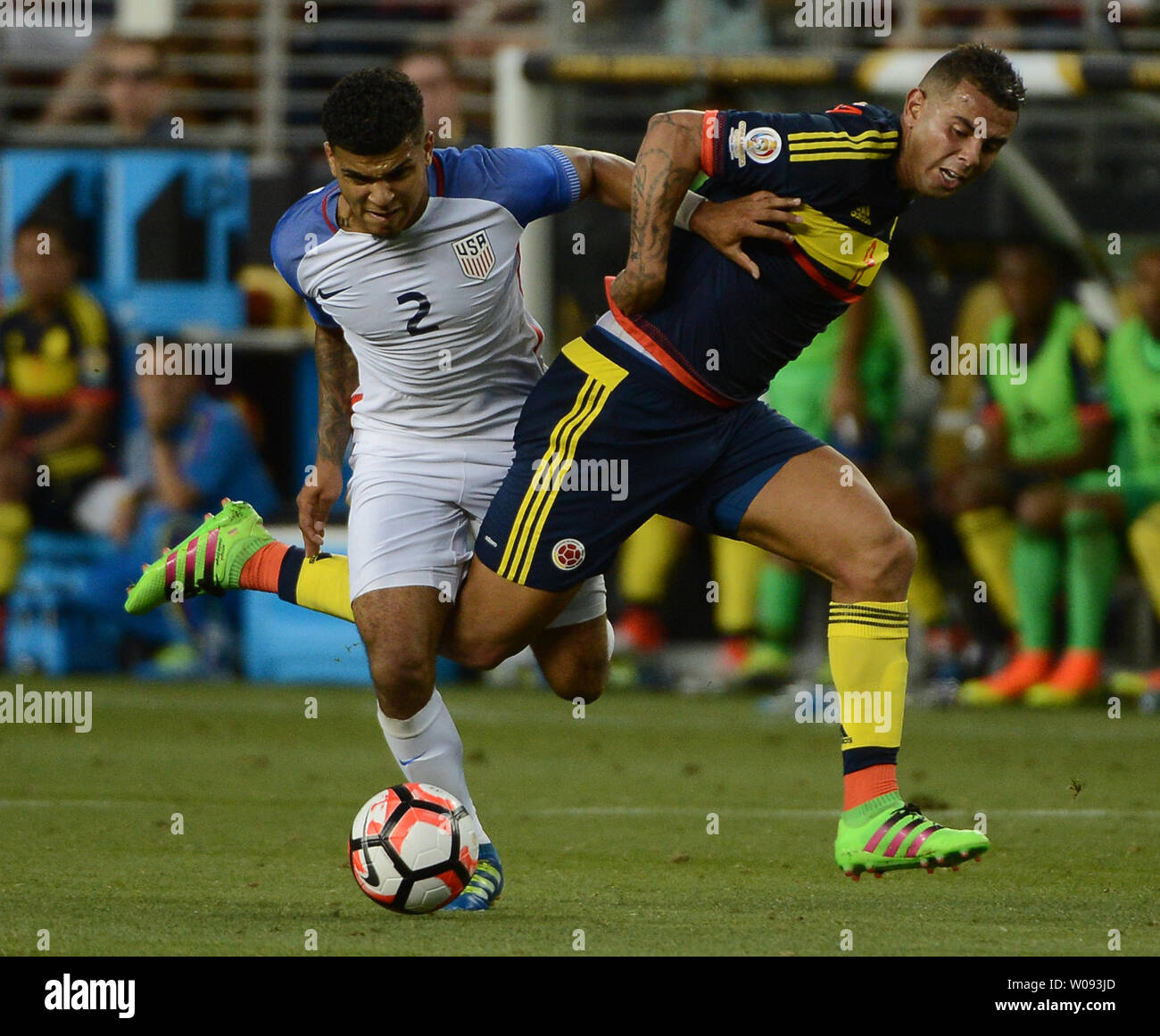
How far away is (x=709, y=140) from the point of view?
517cm

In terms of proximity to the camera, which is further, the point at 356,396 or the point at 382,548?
the point at 356,396

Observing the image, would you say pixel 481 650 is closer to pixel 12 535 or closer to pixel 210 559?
pixel 210 559

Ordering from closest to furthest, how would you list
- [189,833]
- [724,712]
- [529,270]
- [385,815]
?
[385,815] → [189,833] → [724,712] → [529,270]

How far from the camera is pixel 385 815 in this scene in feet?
16.9

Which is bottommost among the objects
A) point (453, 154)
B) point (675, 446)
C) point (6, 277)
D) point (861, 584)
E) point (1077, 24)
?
point (861, 584)

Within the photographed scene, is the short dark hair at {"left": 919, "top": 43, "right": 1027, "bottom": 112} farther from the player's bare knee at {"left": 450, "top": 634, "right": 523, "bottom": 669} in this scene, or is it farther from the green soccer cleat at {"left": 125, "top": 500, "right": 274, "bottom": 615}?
the green soccer cleat at {"left": 125, "top": 500, "right": 274, "bottom": 615}

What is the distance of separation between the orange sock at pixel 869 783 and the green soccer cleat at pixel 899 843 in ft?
0.10

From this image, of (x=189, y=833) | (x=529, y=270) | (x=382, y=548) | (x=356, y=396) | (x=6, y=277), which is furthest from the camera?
(x=6, y=277)

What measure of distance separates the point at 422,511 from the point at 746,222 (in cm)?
113

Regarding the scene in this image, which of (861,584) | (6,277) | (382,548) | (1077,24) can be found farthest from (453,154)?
(1077,24)

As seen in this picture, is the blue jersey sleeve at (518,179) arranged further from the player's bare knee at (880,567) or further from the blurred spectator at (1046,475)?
the blurred spectator at (1046,475)

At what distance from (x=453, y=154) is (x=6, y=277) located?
7.31m

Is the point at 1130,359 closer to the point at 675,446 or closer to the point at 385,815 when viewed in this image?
the point at 675,446

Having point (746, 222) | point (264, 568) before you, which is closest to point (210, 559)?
point (264, 568)
